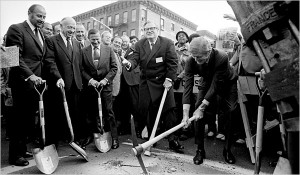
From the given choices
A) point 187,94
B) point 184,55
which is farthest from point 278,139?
point 184,55

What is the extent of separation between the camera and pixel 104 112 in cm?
448

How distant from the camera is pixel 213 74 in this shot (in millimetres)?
3566

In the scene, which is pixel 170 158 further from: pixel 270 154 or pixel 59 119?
pixel 59 119

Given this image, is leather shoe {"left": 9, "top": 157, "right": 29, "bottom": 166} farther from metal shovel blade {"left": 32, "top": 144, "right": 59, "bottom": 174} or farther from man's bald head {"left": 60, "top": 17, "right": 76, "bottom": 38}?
man's bald head {"left": 60, "top": 17, "right": 76, "bottom": 38}

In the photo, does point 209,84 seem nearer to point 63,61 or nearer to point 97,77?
point 97,77

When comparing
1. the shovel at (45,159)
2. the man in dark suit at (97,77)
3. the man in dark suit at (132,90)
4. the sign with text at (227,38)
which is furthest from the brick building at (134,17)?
the shovel at (45,159)

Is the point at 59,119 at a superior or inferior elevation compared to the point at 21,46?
inferior

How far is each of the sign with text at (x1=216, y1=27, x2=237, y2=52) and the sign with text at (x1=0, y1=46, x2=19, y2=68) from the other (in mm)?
3768

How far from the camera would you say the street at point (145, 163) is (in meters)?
3.04

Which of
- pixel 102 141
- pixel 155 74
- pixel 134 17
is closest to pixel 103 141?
pixel 102 141

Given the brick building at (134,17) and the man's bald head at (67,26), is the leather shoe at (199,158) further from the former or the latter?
the brick building at (134,17)

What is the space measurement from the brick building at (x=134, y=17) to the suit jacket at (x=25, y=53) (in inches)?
1072

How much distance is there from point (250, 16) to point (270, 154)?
3.27 metres

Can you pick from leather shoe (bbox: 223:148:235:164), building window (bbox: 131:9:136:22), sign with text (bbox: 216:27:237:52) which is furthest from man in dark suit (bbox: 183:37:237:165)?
building window (bbox: 131:9:136:22)
